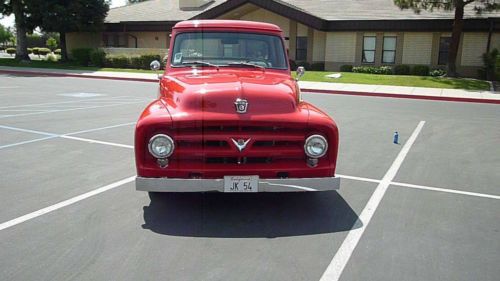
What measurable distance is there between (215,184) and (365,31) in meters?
25.9

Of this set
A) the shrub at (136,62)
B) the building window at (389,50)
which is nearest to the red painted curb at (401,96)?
the building window at (389,50)

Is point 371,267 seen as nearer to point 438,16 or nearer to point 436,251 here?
point 436,251

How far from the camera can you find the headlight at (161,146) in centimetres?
434

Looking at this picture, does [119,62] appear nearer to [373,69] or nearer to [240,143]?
[373,69]

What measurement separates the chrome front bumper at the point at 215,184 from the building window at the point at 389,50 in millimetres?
25374

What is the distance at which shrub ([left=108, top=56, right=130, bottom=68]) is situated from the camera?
103ft

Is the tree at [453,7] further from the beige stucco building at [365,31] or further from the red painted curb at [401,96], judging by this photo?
the red painted curb at [401,96]

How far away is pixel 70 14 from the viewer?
33.1m

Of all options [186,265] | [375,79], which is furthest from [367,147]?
[375,79]

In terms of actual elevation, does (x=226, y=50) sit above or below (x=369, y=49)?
below

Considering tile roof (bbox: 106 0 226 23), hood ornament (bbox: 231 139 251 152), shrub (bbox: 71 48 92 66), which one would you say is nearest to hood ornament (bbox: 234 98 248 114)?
hood ornament (bbox: 231 139 251 152)

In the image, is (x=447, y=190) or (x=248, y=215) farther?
(x=447, y=190)

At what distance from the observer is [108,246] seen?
4.02m

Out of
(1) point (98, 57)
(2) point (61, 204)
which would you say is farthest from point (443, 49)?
(2) point (61, 204)
